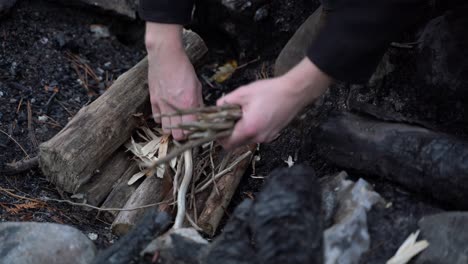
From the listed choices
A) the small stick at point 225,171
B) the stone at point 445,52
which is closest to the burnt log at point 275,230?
the small stick at point 225,171

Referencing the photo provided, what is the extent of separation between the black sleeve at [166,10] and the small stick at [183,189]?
1.70 feet

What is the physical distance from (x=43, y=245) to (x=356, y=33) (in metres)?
1.20

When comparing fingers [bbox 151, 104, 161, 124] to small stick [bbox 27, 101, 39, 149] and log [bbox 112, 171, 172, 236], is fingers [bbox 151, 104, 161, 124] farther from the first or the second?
small stick [bbox 27, 101, 39, 149]

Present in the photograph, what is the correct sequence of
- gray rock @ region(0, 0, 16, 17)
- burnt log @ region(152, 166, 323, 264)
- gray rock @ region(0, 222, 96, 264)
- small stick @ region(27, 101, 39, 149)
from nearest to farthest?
burnt log @ region(152, 166, 323, 264), gray rock @ region(0, 222, 96, 264), small stick @ region(27, 101, 39, 149), gray rock @ region(0, 0, 16, 17)

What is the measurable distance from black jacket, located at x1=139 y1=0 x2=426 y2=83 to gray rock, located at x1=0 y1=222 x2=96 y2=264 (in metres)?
0.97

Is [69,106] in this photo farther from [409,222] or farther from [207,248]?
[409,222]

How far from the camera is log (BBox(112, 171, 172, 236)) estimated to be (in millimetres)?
2150

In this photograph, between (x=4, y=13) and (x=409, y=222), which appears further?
(x=4, y=13)

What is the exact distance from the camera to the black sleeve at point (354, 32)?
5.60 ft

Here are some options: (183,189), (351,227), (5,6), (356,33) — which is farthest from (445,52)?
(5,6)

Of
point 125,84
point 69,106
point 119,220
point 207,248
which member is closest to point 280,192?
point 207,248

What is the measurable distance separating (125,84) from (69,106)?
423mm

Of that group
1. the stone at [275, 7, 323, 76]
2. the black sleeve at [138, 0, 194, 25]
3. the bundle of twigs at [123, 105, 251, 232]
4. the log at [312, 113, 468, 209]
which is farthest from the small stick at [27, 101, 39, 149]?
the log at [312, 113, 468, 209]

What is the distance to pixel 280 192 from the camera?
1673 mm
